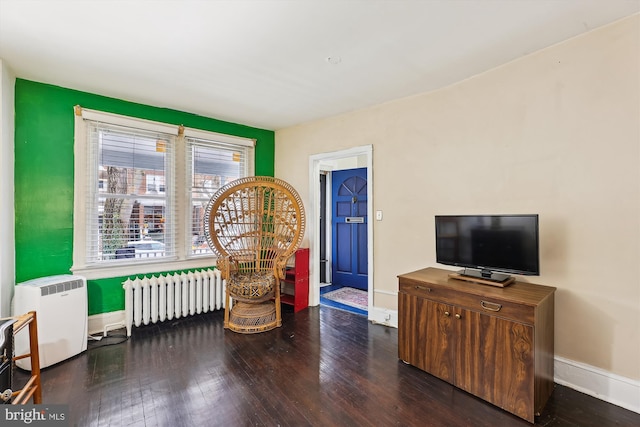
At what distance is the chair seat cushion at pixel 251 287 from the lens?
314 cm

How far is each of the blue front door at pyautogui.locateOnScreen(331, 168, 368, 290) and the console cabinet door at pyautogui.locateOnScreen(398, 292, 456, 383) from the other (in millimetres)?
2297

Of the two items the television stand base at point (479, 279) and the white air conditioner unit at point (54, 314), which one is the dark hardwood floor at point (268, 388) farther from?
the television stand base at point (479, 279)

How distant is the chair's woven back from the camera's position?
136 inches

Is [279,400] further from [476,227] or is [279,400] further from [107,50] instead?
[107,50]

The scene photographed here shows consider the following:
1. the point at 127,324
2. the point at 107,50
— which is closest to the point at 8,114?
the point at 107,50

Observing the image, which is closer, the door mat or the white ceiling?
the white ceiling

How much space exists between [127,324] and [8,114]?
85.7 inches

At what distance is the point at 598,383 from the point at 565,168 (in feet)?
5.00

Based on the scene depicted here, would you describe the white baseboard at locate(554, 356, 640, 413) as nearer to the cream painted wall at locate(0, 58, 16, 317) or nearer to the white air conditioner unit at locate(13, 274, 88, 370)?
the white air conditioner unit at locate(13, 274, 88, 370)

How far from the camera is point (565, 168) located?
2.16 m

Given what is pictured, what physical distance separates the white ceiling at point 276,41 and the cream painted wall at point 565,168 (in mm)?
189

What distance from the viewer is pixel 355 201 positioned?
4883mm

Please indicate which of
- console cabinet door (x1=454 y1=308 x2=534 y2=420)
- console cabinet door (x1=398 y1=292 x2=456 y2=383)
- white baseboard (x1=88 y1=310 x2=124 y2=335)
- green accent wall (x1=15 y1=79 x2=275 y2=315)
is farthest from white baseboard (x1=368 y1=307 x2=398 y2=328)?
green accent wall (x1=15 y1=79 x2=275 y2=315)

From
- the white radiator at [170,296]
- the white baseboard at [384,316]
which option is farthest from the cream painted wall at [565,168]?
the white radiator at [170,296]
